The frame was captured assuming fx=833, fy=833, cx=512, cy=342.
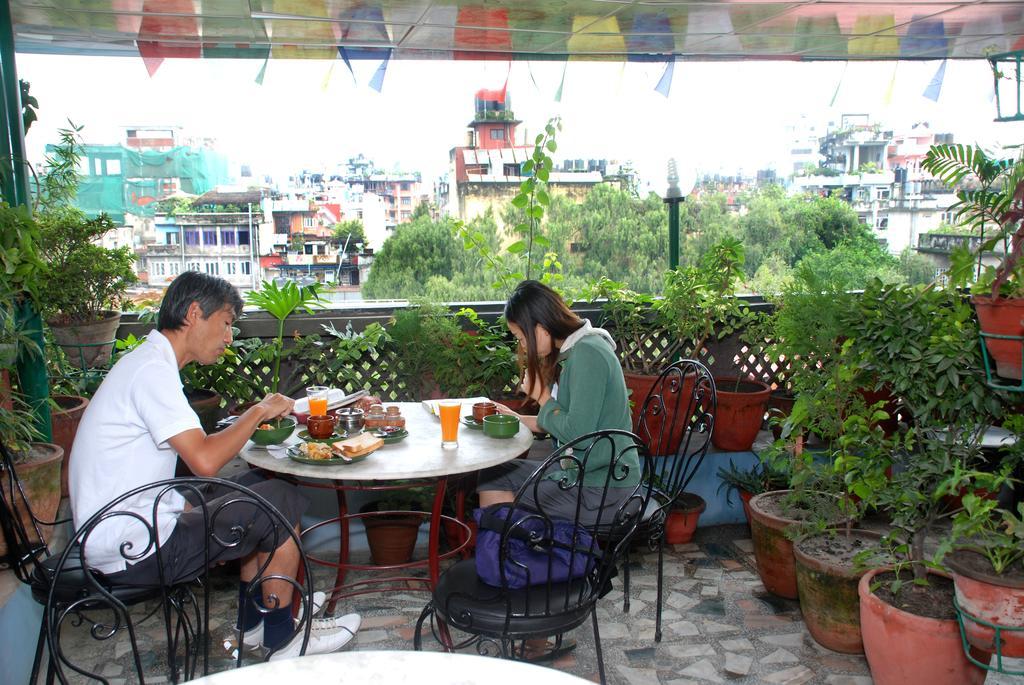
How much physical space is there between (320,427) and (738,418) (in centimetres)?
237

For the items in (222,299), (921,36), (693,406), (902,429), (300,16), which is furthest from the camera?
(921,36)

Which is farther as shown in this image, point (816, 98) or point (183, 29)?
point (816, 98)

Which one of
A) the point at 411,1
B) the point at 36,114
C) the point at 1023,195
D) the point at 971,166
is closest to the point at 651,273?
the point at 411,1

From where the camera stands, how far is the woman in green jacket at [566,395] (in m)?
2.78

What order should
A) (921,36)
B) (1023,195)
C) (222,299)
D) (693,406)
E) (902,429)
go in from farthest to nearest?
(921,36), (693,406), (902,429), (222,299), (1023,195)

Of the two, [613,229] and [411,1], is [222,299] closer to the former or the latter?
[411,1]

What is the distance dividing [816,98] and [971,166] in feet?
9.86

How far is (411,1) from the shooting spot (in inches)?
135

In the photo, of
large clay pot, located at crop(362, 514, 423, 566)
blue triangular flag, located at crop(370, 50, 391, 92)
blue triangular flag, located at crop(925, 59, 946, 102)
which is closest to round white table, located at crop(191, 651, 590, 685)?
large clay pot, located at crop(362, 514, 423, 566)

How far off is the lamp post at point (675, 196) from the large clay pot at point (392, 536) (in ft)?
7.36

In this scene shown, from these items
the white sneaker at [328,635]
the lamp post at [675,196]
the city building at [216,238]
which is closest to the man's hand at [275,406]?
the white sneaker at [328,635]

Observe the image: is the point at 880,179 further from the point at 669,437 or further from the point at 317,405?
the point at 317,405

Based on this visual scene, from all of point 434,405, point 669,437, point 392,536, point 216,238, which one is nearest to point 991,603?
point 669,437

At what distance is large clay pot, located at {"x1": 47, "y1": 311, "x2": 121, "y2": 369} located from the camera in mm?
3654
